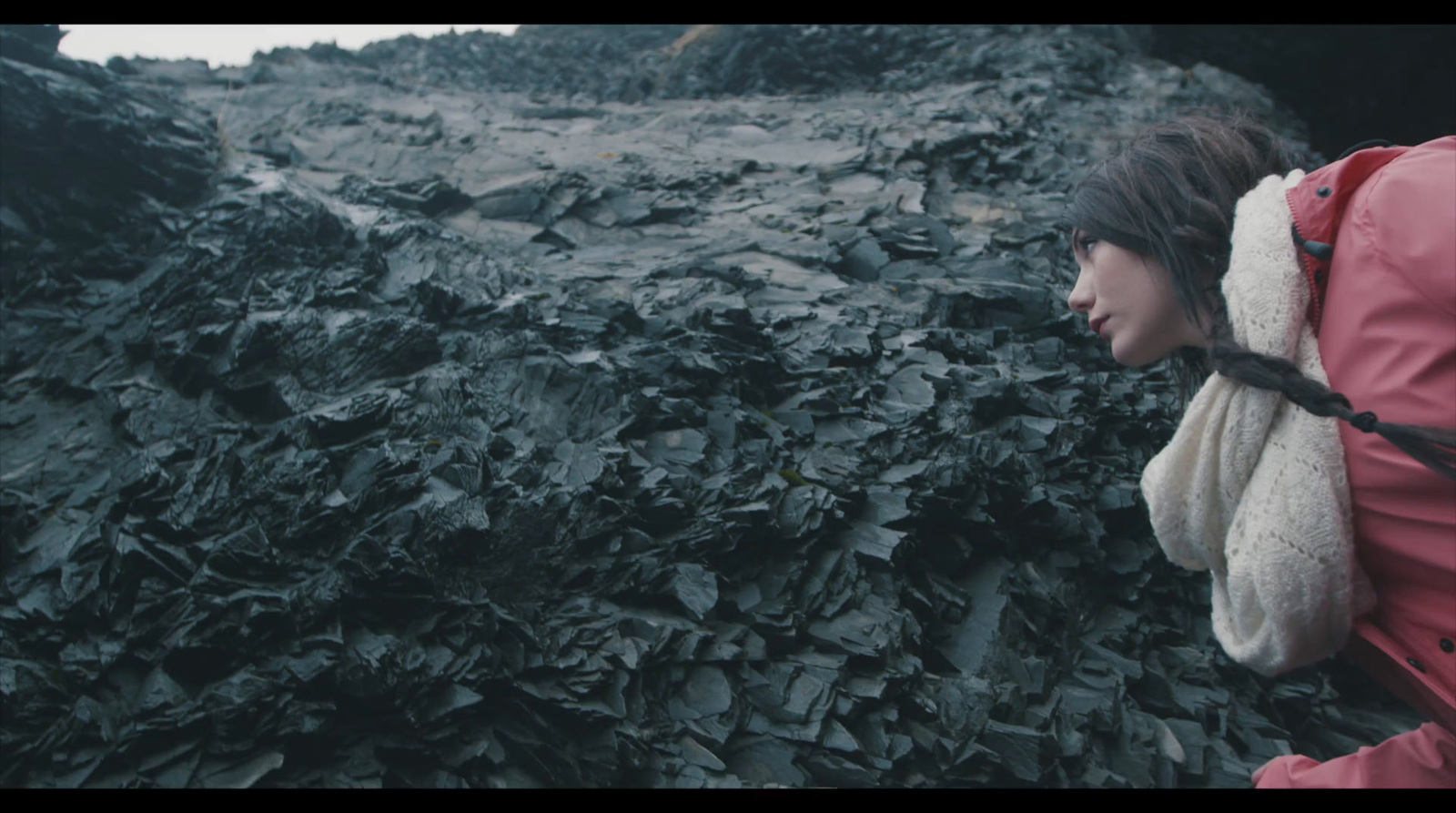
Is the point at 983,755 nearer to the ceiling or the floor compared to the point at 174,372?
nearer to the floor

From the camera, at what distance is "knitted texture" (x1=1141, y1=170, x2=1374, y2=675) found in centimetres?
219

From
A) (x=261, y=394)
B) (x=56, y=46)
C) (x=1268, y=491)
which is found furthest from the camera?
(x=56, y=46)

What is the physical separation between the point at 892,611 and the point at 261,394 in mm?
4975

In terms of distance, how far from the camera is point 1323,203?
7.38 feet

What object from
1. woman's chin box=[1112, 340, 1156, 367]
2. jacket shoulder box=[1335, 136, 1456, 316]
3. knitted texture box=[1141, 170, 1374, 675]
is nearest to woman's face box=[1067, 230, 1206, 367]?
woman's chin box=[1112, 340, 1156, 367]

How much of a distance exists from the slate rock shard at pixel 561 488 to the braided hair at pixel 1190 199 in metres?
4.09

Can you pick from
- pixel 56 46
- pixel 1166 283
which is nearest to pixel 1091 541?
pixel 1166 283

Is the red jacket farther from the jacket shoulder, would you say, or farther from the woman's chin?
the woman's chin

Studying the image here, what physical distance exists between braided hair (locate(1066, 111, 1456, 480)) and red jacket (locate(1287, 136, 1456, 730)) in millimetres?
230

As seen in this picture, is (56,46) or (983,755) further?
(56,46)

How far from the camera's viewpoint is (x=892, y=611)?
21.6ft

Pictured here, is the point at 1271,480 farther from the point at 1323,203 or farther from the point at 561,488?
the point at 561,488

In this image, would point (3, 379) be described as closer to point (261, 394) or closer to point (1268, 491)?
point (261, 394)

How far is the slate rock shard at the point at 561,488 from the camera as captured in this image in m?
5.78
